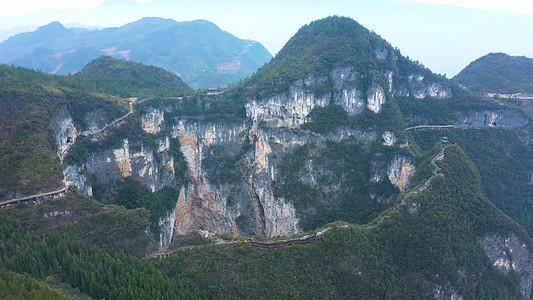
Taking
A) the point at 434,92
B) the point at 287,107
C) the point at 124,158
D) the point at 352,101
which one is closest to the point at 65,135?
the point at 124,158

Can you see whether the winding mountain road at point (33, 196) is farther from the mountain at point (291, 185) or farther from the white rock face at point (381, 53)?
the white rock face at point (381, 53)

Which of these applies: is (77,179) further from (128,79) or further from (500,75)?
(500,75)

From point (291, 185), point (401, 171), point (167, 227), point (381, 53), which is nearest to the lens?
point (167, 227)

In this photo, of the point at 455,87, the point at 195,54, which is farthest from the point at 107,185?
the point at 195,54

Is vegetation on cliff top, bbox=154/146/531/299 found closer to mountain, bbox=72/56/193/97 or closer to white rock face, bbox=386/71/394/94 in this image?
white rock face, bbox=386/71/394/94

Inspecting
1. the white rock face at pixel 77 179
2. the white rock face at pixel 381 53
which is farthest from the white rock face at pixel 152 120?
the white rock face at pixel 381 53
